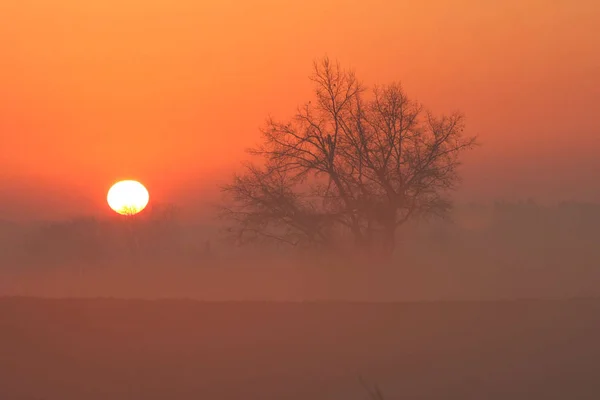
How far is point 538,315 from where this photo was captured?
1705 centimetres

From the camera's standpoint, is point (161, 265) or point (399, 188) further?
point (161, 265)

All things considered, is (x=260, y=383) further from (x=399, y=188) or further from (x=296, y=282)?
(x=399, y=188)

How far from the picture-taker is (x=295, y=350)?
51.8ft

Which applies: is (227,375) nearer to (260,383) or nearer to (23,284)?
(260,383)

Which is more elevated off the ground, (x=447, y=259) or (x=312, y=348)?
(x=447, y=259)

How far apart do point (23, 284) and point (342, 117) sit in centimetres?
1394

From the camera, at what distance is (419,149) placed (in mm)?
25938

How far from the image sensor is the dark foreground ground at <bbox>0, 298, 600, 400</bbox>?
1409cm

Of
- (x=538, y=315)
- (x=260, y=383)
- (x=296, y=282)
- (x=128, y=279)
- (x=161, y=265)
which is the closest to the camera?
(x=260, y=383)

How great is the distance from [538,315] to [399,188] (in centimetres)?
966

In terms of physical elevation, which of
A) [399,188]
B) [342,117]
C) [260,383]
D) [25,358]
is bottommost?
[260,383]

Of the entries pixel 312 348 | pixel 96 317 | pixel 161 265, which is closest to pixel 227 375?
pixel 312 348

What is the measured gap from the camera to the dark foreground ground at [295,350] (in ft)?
46.2

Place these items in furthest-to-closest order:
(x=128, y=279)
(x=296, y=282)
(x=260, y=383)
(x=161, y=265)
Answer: (x=161, y=265) → (x=128, y=279) → (x=296, y=282) → (x=260, y=383)
